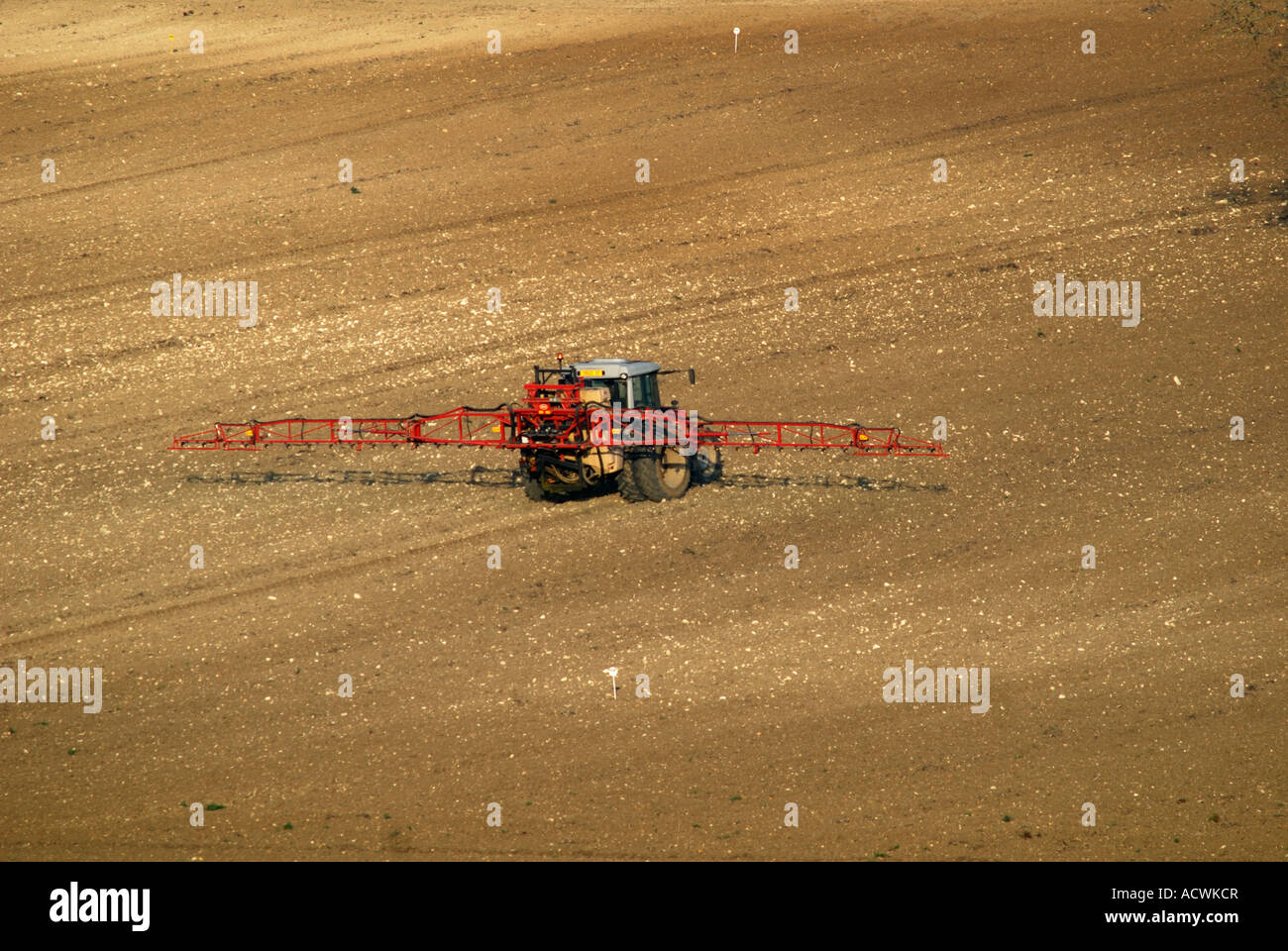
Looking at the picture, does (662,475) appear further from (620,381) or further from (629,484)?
(620,381)

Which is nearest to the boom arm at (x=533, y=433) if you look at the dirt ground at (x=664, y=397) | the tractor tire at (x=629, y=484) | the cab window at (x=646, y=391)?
the cab window at (x=646, y=391)

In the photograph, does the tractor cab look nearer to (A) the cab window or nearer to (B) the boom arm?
(A) the cab window

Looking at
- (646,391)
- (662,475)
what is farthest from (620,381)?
(662,475)

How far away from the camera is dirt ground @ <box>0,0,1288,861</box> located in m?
16.5

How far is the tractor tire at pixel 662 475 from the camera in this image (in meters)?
21.3

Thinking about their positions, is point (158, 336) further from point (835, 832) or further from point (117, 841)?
point (835, 832)

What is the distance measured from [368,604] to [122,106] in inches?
818

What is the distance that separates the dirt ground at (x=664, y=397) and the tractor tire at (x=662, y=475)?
12.6 inches

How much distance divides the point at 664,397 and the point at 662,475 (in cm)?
349

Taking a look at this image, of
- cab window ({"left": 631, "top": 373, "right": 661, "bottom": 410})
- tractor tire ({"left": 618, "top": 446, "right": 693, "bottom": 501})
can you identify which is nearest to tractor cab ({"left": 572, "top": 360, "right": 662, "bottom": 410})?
cab window ({"left": 631, "top": 373, "right": 661, "bottom": 410})

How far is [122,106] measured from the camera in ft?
114

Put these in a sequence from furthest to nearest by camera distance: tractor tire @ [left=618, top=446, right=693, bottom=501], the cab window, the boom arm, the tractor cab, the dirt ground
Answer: tractor tire @ [left=618, top=446, right=693, bottom=501], the cab window, the tractor cab, the boom arm, the dirt ground

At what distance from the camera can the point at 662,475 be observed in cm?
2177

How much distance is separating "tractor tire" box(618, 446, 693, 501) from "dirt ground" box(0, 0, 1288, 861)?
0.32 m
